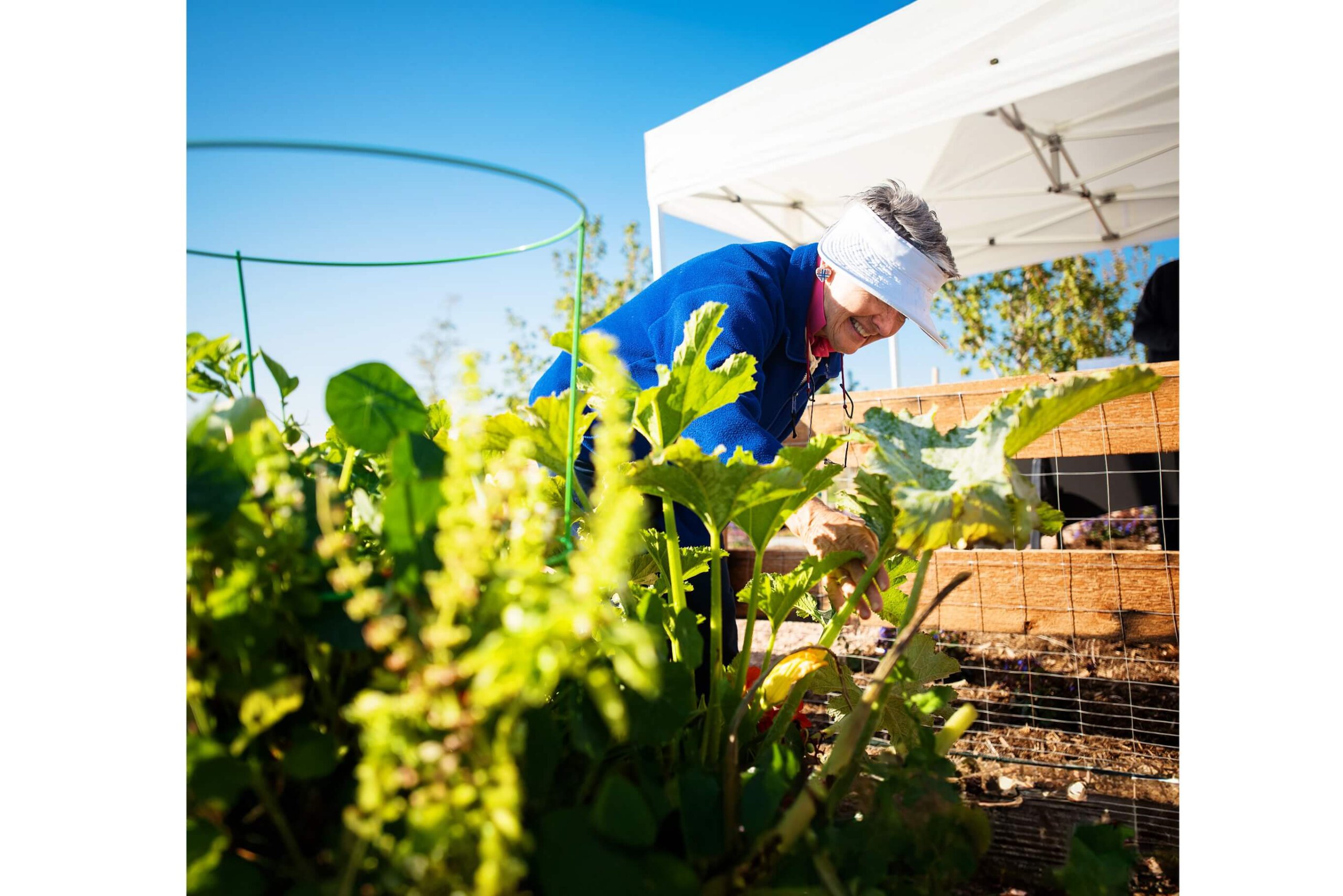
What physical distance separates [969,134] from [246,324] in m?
4.80

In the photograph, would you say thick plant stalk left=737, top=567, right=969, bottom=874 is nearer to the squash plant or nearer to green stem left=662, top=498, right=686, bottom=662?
the squash plant

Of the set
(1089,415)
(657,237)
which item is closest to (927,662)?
(1089,415)

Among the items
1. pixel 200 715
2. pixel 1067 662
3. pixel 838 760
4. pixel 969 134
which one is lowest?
pixel 1067 662

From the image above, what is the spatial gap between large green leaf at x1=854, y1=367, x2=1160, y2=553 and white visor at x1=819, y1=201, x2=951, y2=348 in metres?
0.86

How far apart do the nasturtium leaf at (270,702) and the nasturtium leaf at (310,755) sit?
0.8 inches

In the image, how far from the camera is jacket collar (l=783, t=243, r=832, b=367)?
5.38ft

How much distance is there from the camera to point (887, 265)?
1506 mm

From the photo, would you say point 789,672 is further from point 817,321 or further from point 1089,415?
point 1089,415

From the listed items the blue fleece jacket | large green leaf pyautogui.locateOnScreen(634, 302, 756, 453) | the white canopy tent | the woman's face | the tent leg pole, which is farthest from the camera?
the tent leg pole

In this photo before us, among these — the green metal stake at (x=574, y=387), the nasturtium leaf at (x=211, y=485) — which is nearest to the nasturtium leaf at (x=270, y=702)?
the nasturtium leaf at (x=211, y=485)

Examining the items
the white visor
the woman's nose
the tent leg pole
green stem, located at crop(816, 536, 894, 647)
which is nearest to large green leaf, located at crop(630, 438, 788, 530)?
green stem, located at crop(816, 536, 894, 647)
